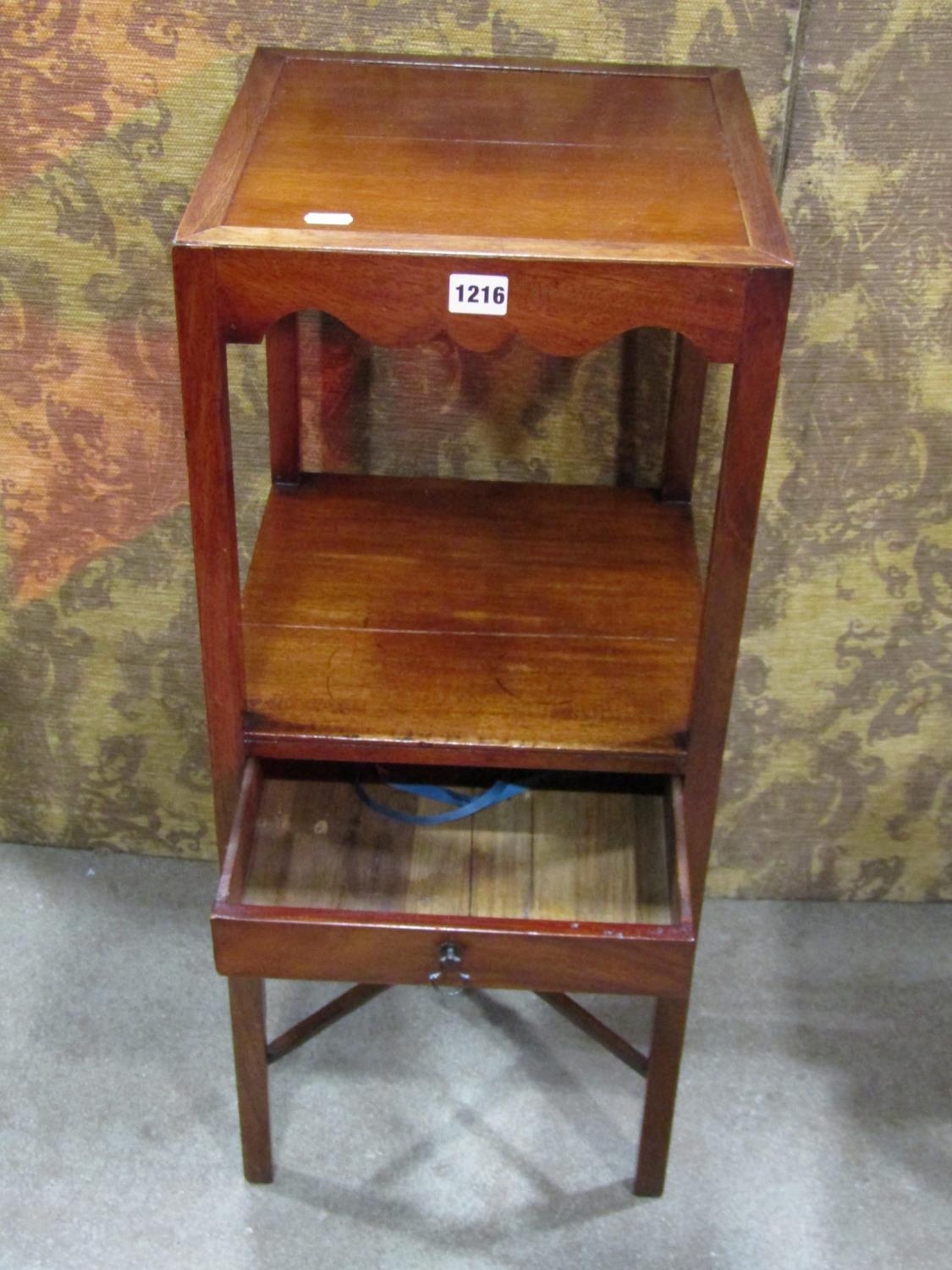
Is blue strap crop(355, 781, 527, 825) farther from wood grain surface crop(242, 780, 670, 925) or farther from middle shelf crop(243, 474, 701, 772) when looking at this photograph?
middle shelf crop(243, 474, 701, 772)

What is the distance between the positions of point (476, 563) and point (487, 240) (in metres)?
0.50

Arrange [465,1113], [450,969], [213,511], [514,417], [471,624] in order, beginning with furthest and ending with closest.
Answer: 1. [465,1113]
2. [514,417]
3. [471,624]
4. [450,969]
5. [213,511]

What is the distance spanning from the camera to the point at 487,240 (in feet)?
3.50

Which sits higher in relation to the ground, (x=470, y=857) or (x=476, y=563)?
(x=476, y=563)

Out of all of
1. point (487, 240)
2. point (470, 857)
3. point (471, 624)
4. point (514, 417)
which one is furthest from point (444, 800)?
point (487, 240)

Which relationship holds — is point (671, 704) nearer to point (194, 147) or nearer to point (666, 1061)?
point (666, 1061)

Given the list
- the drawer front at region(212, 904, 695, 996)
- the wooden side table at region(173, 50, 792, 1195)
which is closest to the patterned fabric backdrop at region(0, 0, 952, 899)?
the wooden side table at region(173, 50, 792, 1195)

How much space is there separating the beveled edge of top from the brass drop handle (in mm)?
566

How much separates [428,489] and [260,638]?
0.31 m

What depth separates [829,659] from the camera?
1816mm

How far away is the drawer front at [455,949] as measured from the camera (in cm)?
125

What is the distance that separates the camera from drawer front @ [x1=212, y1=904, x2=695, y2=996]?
4.10ft

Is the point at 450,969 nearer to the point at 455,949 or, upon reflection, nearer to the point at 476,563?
the point at 455,949

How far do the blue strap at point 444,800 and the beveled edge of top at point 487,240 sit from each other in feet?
1.95
